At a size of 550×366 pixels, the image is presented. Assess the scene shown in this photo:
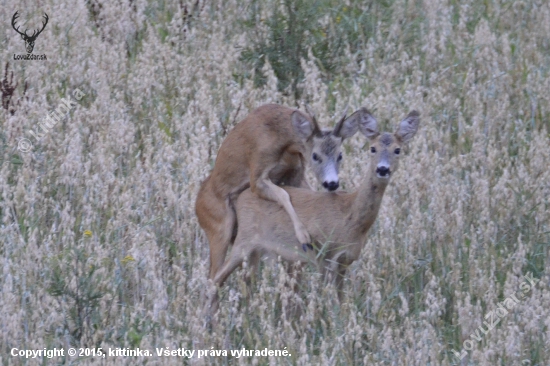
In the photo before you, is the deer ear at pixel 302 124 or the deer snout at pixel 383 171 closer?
the deer snout at pixel 383 171

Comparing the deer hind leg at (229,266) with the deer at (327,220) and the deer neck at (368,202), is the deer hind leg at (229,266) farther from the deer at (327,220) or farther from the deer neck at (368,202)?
the deer neck at (368,202)

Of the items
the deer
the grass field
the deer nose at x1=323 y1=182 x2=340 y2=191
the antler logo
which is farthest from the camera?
the antler logo

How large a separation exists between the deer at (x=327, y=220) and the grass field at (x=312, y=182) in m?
0.16

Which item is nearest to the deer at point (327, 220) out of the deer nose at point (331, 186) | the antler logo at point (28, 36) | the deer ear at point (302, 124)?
the deer nose at point (331, 186)

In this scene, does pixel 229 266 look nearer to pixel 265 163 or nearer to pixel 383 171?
pixel 265 163

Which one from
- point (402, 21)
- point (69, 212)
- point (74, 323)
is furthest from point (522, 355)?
point (402, 21)

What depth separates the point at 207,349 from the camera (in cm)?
609

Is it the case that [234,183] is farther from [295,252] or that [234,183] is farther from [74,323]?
[74,323]

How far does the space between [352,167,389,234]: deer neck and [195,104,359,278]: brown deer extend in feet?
0.82

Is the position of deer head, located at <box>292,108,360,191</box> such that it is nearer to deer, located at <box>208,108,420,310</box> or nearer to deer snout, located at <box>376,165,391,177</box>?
deer, located at <box>208,108,420,310</box>

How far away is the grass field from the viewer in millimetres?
6141

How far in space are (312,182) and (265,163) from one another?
1.03 metres

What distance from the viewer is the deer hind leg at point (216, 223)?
279 inches

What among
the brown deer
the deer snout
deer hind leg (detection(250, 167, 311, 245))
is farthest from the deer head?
the deer snout
